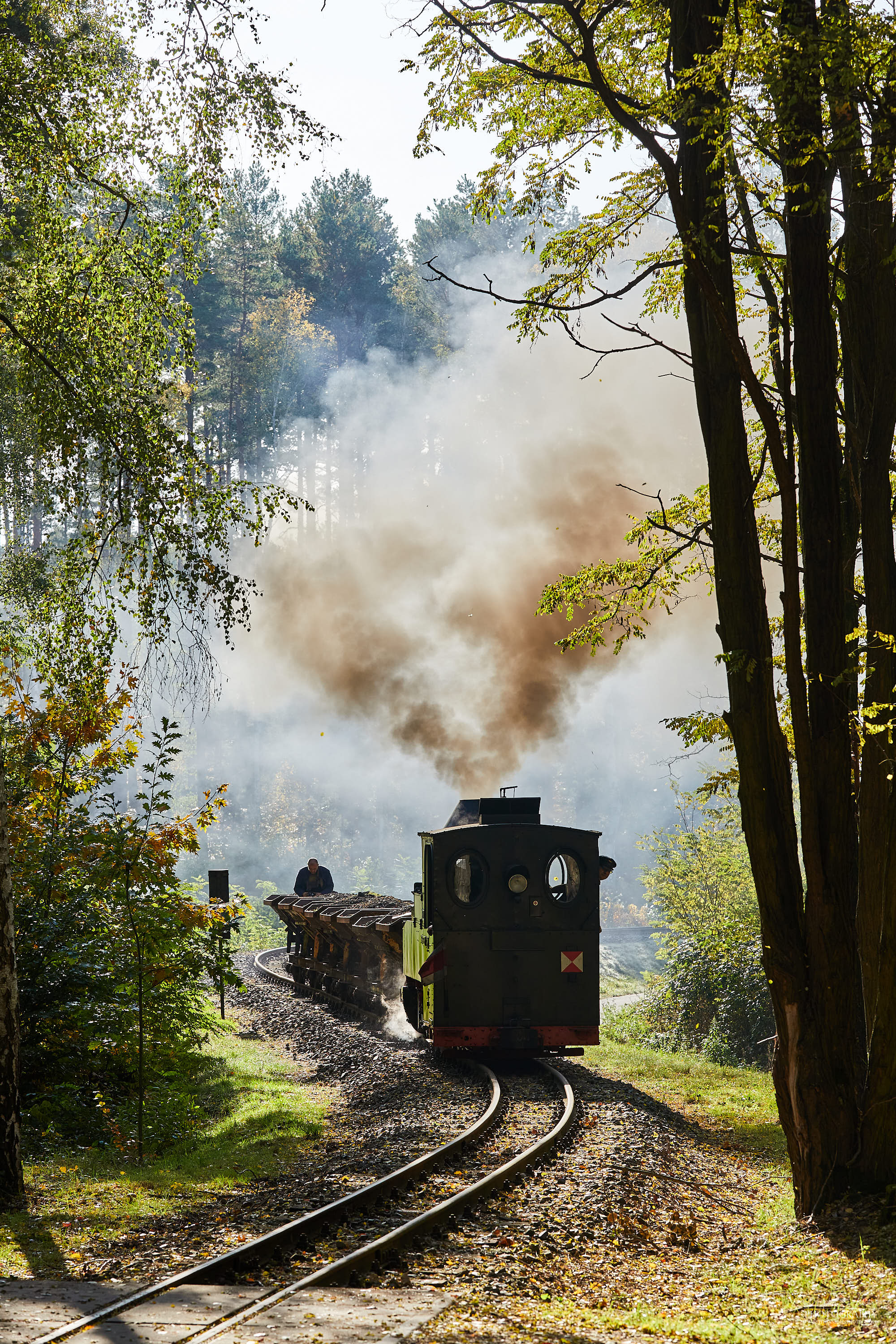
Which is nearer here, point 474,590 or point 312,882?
point 312,882

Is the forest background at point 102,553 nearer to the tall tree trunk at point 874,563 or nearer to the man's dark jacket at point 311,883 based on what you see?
the tall tree trunk at point 874,563

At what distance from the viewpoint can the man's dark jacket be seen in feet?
67.3

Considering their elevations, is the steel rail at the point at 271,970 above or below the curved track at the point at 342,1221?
below

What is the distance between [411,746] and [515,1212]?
17.5m

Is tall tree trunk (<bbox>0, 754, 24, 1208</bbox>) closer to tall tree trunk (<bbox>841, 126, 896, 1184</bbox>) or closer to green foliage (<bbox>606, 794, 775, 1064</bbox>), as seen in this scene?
tall tree trunk (<bbox>841, 126, 896, 1184</bbox>)

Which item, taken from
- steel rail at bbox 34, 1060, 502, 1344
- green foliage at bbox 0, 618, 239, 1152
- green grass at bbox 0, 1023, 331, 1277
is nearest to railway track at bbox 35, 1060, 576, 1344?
steel rail at bbox 34, 1060, 502, 1344

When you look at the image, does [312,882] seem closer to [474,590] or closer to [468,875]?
[474,590]

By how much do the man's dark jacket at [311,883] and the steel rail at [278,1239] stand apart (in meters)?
12.4

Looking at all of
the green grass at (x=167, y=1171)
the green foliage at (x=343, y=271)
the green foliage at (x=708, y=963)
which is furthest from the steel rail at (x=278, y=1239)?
the green foliage at (x=343, y=271)

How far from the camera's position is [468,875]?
11.5 meters

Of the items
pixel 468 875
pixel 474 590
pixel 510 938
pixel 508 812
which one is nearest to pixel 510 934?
pixel 510 938

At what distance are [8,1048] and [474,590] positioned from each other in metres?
18.2

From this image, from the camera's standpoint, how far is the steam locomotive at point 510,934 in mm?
11203

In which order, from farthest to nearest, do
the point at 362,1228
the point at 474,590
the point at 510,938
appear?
the point at 474,590 < the point at 510,938 < the point at 362,1228
